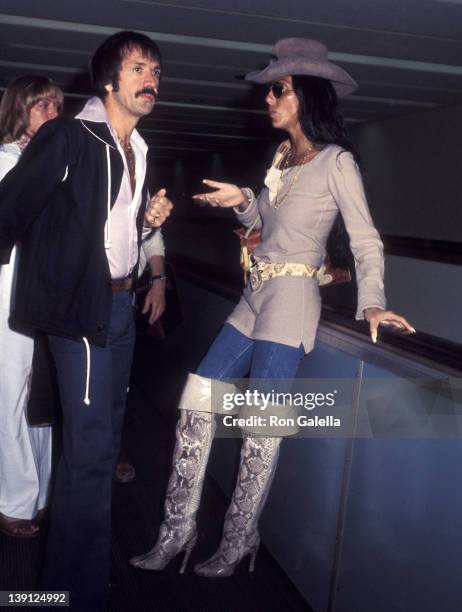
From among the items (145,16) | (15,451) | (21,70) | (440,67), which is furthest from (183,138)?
(15,451)

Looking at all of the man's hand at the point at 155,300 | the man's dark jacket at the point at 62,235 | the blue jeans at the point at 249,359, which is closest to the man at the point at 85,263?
the man's dark jacket at the point at 62,235

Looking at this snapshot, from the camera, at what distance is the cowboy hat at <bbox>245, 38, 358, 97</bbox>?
2199 mm

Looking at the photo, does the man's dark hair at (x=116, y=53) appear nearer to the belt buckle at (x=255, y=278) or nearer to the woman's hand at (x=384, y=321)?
the belt buckle at (x=255, y=278)

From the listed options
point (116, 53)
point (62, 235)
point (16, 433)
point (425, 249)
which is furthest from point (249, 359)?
point (425, 249)

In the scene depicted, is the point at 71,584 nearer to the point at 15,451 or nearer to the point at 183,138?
the point at 15,451

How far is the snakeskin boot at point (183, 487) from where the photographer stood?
7.91ft

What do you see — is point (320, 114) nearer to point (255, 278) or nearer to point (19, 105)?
point (255, 278)

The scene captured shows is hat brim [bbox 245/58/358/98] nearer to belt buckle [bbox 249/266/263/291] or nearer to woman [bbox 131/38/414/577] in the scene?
woman [bbox 131/38/414/577]

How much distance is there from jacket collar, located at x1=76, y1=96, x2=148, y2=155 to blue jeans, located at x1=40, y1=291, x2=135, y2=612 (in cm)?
45

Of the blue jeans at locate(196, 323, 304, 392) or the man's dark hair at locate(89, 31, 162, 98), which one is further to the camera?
the blue jeans at locate(196, 323, 304, 392)

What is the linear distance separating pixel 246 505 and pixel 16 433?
88 centimetres

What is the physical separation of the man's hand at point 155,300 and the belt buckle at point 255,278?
36.1 inches

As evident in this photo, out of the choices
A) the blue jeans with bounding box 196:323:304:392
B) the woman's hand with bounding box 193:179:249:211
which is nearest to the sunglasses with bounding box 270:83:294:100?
the woman's hand with bounding box 193:179:249:211

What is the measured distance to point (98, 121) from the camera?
198 centimetres
